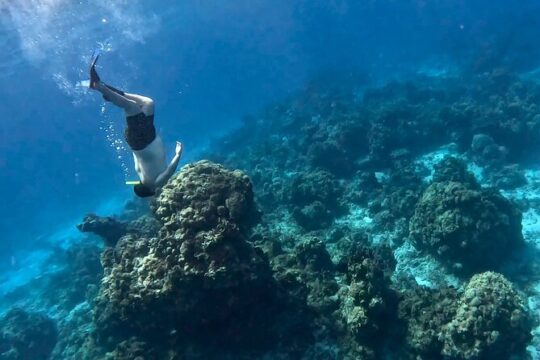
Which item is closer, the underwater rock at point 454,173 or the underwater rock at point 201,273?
the underwater rock at point 201,273

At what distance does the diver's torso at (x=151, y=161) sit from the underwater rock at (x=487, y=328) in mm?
6491

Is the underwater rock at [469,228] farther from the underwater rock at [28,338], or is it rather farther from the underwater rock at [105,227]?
the underwater rock at [28,338]

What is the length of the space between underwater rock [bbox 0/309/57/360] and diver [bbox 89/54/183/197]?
14450 mm

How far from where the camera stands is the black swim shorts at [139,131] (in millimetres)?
6656

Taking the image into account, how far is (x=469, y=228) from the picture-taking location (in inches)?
411

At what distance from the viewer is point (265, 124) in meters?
37.4

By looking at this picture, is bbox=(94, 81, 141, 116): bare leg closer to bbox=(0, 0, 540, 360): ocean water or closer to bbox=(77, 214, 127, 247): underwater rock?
bbox=(0, 0, 540, 360): ocean water

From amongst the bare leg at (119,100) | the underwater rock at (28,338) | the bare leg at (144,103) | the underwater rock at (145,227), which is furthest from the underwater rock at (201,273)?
the underwater rock at (28,338)

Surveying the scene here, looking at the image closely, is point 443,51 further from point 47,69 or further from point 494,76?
point 47,69

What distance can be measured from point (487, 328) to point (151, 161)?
7.17 m

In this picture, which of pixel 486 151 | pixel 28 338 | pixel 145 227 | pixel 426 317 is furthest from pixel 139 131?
pixel 28 338

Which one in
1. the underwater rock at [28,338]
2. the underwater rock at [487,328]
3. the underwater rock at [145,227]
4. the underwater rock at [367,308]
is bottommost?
the underwater rock at [487,328]

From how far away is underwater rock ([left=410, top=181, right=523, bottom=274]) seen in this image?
10383 mm

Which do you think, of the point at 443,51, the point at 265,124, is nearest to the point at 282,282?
the point at 265,124
